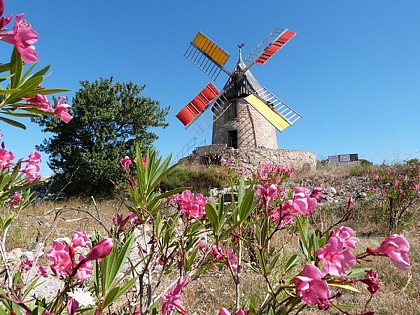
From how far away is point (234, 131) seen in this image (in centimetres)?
1581

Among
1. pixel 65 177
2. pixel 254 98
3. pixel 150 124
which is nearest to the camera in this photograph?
pixel 65 177

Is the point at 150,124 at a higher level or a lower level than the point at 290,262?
higher

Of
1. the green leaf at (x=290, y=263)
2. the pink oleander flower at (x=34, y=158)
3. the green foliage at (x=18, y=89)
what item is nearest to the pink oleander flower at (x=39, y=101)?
the green foliage at (x=18, y=89)

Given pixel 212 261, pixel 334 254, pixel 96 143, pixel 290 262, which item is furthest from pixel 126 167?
pixel 96 143

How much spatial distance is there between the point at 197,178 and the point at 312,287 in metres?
11.7

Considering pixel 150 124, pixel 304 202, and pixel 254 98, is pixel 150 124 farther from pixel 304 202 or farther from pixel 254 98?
pixel 304 202

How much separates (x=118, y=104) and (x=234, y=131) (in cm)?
639

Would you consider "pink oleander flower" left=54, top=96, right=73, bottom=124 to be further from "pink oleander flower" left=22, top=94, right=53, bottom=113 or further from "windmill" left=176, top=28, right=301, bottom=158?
"windmill" left=176, top=28, right=301, bottom=158

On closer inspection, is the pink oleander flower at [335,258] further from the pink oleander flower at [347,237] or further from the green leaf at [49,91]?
the green leaf at [49,91]

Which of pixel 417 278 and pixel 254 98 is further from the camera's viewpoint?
pixel 254 98

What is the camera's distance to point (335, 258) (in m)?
0.58

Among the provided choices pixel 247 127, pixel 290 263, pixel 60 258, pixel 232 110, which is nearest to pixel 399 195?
pixel 290 263

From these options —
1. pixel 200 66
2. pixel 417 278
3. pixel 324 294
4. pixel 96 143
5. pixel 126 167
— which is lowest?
pixel 417 278

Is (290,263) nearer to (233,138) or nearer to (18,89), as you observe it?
(18,89)
